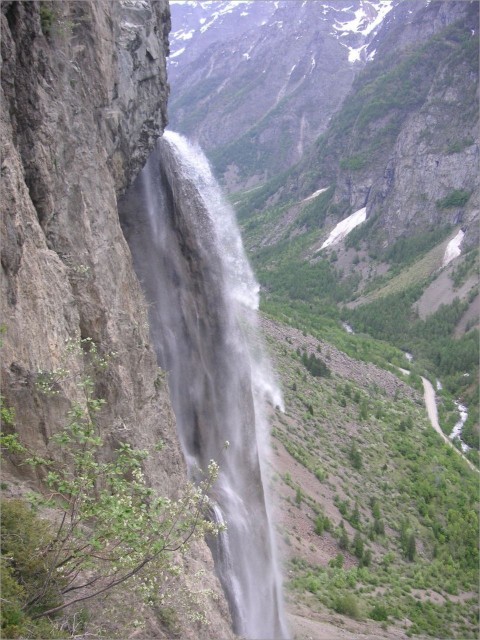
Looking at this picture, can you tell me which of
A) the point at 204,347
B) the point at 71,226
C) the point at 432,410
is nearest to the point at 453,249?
the point at 432,410

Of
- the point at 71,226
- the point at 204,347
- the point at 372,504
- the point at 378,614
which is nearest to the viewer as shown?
the point at 71,226

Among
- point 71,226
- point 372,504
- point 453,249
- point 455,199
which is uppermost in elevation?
point 455,199

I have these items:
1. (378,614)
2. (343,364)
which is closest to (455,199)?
(343,364)

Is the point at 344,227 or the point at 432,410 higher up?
the point at 344,227

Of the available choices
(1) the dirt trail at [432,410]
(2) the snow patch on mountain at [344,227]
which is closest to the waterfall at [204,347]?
(1) the dirt trail at [432,410]

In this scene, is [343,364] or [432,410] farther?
[432,410]

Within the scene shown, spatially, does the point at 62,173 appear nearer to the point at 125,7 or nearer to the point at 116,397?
the point at 116,397

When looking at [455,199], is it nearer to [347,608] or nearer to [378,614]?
[378,614]

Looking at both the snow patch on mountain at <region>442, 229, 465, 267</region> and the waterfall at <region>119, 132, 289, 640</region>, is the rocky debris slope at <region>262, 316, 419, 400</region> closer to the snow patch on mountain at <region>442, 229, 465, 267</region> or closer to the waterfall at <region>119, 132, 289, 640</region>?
the waterfall at <region>119, 132, 289, 640</region>

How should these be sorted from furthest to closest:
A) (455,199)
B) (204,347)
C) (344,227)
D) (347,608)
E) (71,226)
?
(344,227) → (455,199) → (347,608) → (204,347) → (71,226)
